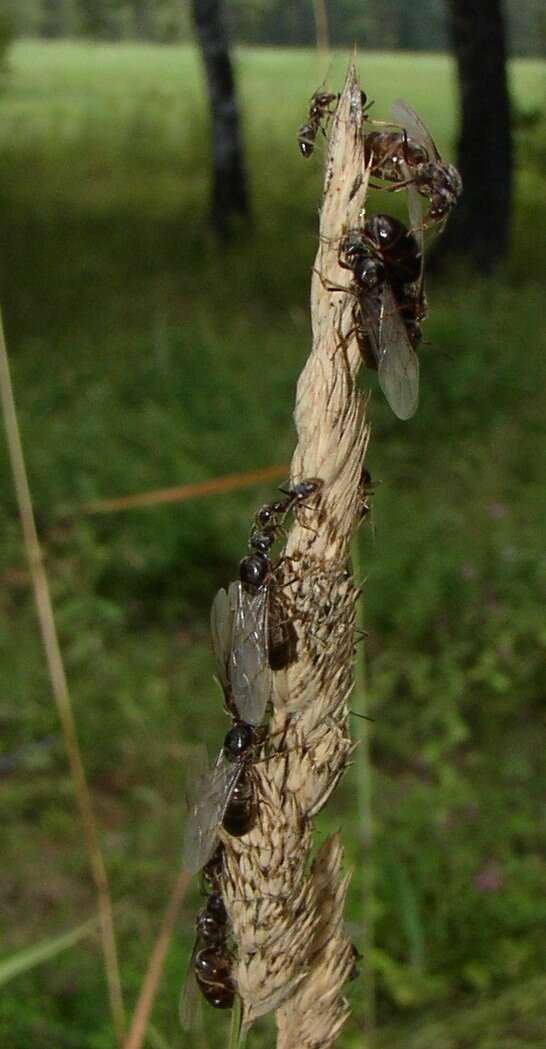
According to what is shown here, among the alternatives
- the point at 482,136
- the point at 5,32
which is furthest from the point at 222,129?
the point at 482,136

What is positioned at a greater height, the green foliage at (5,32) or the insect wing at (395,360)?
the green foliage at (5,32)

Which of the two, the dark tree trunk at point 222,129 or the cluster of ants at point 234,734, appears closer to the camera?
the cluster of ants at point 234,734

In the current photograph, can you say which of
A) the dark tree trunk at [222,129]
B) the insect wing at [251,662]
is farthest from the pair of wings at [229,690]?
the dark tree trunk at [222,129]

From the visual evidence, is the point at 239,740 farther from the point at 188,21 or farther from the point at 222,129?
the point at 222,129

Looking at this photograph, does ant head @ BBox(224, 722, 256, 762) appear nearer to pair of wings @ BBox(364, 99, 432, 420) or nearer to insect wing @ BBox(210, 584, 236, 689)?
insect wing @ BBox(210, 584, 236, 689)

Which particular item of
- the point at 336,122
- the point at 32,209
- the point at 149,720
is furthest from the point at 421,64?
the point at 336,122

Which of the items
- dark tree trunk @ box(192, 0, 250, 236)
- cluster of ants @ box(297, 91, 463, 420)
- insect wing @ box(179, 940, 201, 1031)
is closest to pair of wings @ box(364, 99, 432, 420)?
cluster of ants @ box(297, 91, 463, 420)

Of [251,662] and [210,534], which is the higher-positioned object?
[210,534]

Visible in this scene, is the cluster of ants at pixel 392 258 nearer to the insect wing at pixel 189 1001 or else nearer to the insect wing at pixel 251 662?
the insect wing at pixel 251 662
